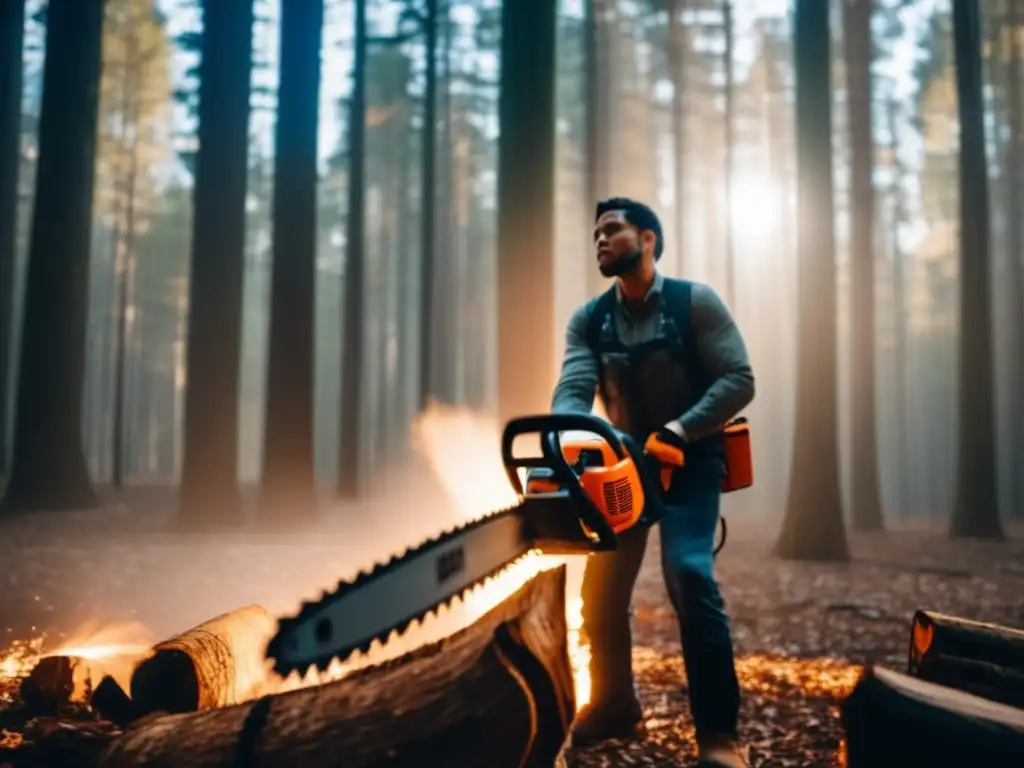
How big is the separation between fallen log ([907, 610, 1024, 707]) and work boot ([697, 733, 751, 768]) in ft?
2.65

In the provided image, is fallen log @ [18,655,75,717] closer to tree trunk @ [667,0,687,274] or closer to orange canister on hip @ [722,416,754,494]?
orange canister on hip @ [722,416,754,494]

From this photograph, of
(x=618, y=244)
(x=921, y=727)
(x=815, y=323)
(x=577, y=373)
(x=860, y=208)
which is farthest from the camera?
(x=860, y=208)

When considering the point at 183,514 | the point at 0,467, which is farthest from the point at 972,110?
the point at 0,467

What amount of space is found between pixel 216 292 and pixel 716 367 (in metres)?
9.66

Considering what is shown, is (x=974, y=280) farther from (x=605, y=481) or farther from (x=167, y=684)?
(x=167, y=684)

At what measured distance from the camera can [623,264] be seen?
11.4 ft

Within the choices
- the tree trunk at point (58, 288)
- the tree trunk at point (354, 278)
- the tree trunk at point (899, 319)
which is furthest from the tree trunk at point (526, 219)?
the tree trunk at point (899, 319)

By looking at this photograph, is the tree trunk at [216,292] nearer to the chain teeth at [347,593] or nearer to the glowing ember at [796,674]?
the glowing ember at [796,674]

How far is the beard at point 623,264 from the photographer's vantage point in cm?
348

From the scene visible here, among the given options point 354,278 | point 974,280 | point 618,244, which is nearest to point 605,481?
point 618,244

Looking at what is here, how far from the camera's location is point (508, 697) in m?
2.21

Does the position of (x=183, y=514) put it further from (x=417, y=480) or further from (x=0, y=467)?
(x=417, y=480)

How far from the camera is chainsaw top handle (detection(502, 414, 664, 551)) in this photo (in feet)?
8.50

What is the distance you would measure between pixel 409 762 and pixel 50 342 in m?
11.9
